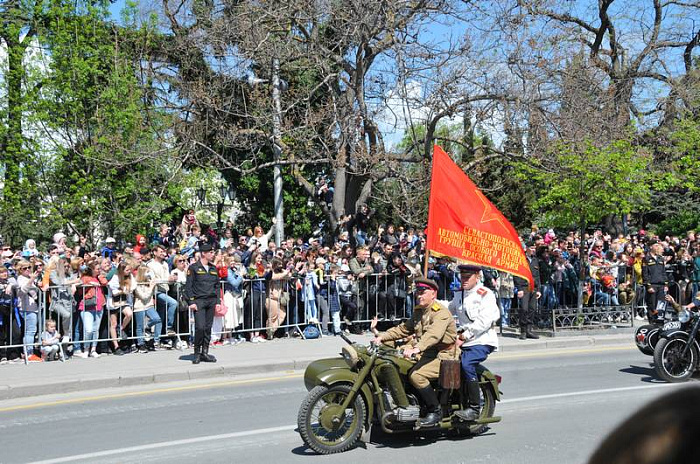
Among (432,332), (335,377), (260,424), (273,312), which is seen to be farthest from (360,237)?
(335,377)

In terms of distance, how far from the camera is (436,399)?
805cm

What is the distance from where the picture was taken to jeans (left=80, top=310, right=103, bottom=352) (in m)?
13.4

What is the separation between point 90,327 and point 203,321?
210 centimetres

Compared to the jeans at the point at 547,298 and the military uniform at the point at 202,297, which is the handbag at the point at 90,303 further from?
the jeans at the point at 547,298

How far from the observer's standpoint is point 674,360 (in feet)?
36.8

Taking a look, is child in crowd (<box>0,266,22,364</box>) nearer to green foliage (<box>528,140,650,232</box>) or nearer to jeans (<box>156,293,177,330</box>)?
jeans (<box>156,293,177,330</box>)

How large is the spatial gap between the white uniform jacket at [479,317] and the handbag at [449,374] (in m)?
0.40

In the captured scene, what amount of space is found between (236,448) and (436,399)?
6.90 feet

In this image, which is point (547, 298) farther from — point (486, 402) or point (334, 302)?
point (486, 402)

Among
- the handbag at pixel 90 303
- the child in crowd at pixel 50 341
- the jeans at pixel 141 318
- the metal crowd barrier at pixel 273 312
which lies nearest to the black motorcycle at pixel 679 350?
the metal crowd barrier at pixel 273 312

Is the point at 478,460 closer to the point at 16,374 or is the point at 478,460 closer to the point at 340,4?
the point at 16,374

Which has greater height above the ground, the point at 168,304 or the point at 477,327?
the point at 168,304

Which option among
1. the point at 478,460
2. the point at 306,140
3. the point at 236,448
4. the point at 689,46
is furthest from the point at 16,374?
the point at 689,46

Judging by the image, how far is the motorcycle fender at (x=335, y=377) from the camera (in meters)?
7.61
